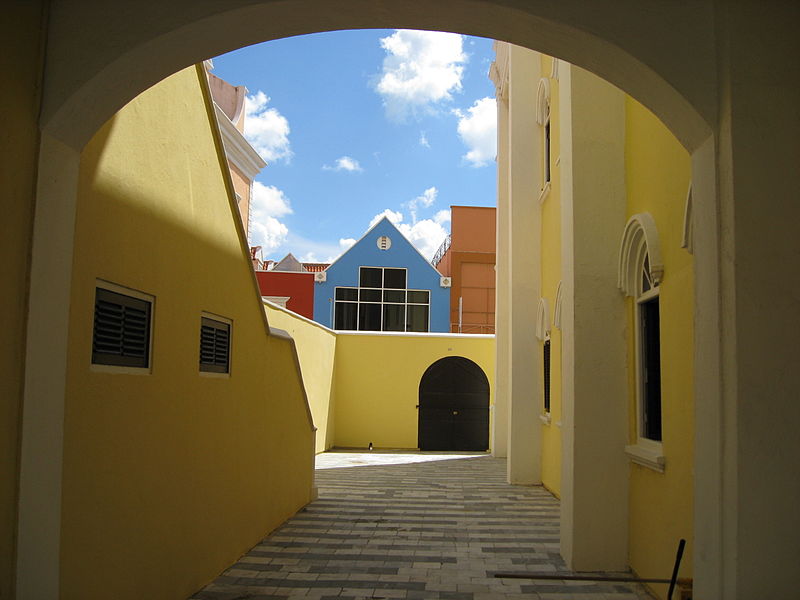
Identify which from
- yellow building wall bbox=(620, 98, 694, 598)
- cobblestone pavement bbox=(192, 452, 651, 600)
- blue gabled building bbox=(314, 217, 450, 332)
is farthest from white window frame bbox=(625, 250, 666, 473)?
blue gabled building bbox=(314, 217, 450, 332)

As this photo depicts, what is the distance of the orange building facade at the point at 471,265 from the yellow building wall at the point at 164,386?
73.1ft

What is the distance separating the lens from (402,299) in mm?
30359

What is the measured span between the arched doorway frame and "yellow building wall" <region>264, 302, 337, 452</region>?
9.75 meters

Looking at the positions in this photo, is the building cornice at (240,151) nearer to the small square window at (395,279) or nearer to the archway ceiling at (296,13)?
the small square window at (395,279)

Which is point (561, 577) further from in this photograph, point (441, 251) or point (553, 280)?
point (441, 251)

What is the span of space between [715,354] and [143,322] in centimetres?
342

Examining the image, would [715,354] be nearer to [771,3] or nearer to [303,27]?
[771,3]

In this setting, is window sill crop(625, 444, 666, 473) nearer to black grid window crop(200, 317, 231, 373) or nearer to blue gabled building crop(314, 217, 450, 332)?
black grid window crop(200, 317, 231, 373)

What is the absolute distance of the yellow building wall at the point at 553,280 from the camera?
36.4 ft

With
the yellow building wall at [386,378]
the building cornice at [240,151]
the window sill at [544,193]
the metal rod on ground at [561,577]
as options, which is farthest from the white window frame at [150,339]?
the yellow building wall at [386,378]

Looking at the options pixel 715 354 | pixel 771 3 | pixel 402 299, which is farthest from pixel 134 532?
pixel 402 299

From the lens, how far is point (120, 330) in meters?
4.51

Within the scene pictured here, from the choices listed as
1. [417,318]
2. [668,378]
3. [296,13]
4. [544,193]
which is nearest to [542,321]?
Answer: [544,193]

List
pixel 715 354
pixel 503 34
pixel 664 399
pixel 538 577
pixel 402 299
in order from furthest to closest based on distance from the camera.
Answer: pixel 402 299, pixel 538 577, pixel 664 399, pixel 503 34, pixel 715 354
